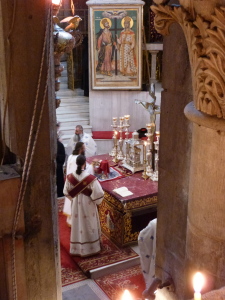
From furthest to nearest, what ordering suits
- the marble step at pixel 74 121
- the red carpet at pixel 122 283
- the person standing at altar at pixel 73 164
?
the marble step at pixel 74 121
the person standing at altar at pixel 73 164
the red carpet at pixel 122 283

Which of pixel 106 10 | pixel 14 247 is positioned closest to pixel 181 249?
pixel 14 247

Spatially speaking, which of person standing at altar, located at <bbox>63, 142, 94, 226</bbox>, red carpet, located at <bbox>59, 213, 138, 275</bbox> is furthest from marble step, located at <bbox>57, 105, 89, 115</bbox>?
red carpet, located at <bbox>59, 213, 138, 275</bbox>

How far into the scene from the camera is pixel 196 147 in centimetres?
210

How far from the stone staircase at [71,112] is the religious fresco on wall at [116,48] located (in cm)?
130

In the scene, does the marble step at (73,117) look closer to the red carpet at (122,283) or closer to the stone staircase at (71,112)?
the stone staircase at (71,112)

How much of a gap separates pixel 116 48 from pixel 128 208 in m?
5.71

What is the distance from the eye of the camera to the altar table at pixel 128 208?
21.3ft

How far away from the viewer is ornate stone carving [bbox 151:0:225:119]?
5.71ft

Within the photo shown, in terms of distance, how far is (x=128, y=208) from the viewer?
21.2 feet

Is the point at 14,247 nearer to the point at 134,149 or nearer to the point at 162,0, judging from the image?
the point at 162,0

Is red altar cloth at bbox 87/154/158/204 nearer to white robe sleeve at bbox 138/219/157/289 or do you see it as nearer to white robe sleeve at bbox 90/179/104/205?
white robe sleeve at bbox 90/179/104/205

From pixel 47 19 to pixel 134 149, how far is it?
463cm

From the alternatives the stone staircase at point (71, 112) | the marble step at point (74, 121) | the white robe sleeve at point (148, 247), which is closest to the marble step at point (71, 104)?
the stone staircase at point (71, 112)

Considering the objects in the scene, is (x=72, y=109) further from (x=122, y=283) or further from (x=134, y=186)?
(x=122, y=283)
